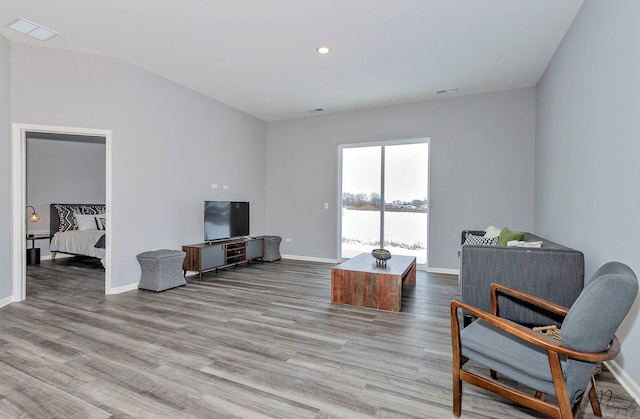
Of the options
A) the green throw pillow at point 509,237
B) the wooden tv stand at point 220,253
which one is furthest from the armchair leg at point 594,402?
the wooden tv stand at point 220,253

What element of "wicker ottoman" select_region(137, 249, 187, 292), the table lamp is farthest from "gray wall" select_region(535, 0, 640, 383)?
the table lamp

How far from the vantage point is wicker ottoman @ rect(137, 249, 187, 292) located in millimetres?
4316

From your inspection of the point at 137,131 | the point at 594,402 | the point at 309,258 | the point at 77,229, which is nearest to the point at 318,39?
the point at 137,131

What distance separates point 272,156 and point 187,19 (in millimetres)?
4121

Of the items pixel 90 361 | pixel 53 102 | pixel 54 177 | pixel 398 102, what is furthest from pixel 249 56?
pixel 54 177

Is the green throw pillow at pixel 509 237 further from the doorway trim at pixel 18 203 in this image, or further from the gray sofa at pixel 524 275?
the doorway trim at pixel 18 203

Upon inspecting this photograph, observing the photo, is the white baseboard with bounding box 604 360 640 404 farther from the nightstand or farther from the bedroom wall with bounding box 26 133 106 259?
the bedroom wall with bounding box 26 133 106 259

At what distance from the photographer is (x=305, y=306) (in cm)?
378

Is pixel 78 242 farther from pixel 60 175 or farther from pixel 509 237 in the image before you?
Answer: pixel 509 237

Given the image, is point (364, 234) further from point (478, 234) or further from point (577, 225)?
point (577, 225)

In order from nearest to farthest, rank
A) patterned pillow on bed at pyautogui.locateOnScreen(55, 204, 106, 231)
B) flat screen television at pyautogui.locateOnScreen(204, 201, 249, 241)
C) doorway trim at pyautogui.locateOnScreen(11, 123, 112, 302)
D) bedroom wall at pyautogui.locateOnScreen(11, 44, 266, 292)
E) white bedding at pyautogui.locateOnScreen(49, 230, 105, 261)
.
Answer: doorway trim at pyautogui.locateOnScreen(11, 123, 112, 302) < bedroom wall at pyautogui.locateOnScreen(11, 44, 266, 292) < flat screen television at pyautogui.locateOnScreen(204, 201, 249, 241) < white bedding at pyautogui.locateOnScreen(49, 230, 105, 261) < patterned pillow on bed at pyautogui.locateOnScreen(55, 204, 106, 231)

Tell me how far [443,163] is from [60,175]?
799 centimetres

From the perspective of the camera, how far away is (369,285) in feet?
12.3

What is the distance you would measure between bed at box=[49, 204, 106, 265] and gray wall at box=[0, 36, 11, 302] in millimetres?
1883
